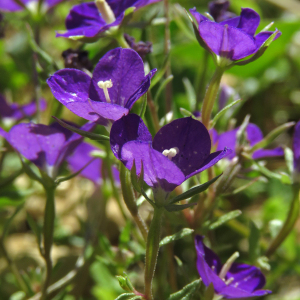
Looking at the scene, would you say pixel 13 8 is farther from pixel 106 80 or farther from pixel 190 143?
pixel 190 143

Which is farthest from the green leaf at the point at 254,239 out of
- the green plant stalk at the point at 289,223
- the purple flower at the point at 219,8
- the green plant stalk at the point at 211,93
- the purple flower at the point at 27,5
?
the purple flower at the point at 27,5

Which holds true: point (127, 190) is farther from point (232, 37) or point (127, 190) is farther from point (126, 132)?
point (232, 37)

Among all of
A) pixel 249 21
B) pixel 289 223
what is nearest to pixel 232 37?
pixel 249 21

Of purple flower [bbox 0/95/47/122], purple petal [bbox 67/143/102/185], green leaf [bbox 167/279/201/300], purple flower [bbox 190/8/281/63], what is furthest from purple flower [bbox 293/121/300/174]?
purple flower [bbox 0/95/47/122]

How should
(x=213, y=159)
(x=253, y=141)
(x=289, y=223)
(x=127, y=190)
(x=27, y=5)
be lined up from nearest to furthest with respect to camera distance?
(x=213, y=159) → (x=127, y=190) → (x=289, y=223) → (x=253, y=141) → (x=27, y=5)

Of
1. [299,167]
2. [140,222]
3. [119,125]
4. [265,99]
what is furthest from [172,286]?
[265,99]
